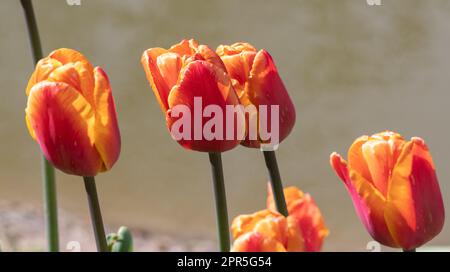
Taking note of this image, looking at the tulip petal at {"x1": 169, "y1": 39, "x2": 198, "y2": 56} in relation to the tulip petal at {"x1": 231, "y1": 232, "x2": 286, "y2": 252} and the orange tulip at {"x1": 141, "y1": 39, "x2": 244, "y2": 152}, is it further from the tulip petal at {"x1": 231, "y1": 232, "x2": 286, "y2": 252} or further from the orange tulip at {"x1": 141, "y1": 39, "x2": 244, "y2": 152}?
the tulip petal at {"x1": 231, "y1": 232, "x2": 286, "y2": 252}

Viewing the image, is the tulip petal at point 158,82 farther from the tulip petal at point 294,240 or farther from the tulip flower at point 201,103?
the tulip petal at point 294,240

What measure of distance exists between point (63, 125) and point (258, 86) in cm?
14

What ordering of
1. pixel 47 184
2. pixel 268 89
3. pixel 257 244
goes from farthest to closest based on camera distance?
pixel 47 184, pixel 268 89, pixel 257 244

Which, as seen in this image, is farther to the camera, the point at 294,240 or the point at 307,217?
the point at 307,217

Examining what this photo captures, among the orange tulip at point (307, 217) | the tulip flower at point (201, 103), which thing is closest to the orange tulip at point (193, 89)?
the tulip flower at point (201, 103)

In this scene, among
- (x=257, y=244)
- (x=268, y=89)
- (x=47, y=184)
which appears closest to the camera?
(x=257, y=244)

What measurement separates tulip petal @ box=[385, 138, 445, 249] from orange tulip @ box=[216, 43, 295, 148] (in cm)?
9

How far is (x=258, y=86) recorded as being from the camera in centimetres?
64

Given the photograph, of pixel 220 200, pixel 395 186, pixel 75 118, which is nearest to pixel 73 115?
pixel 75 118

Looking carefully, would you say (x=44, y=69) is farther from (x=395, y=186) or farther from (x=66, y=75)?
(x=395, y=186)

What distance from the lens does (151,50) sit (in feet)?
2.11

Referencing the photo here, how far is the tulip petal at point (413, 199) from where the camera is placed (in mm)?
603

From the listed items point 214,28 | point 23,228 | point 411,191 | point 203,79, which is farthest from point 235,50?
point 23,228
